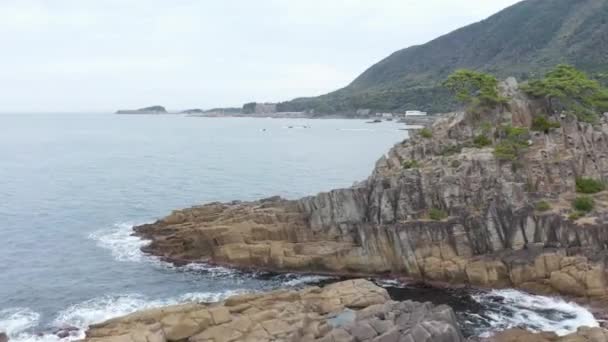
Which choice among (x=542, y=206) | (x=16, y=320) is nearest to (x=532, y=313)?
(x=542, y=206)

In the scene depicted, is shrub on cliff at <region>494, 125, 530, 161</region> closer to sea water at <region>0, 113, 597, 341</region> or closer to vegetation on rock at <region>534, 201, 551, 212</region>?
vegetation on rock at <region>534, 201, 551, 212</region>

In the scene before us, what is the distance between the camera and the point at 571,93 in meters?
64.4

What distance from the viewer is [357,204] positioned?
5634 centimetres

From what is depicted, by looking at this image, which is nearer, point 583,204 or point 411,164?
point 583,204

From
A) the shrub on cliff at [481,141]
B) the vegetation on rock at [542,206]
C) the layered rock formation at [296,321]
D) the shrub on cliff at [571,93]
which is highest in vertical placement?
the shrub on cliff at [571,93]

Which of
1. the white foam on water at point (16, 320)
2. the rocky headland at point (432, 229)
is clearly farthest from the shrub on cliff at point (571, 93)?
the white foam on water at point (16, 320)

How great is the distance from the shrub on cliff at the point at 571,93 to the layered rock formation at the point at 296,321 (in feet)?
123

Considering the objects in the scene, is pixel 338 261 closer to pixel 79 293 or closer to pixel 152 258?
pixel 152 258

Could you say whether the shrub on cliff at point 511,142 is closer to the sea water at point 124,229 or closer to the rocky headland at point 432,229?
the rocky headland at point 432,229

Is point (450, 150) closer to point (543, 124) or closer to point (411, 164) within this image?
point (411, 164)

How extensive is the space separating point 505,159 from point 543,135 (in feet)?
25.6

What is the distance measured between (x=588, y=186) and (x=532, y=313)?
18237 millimetres

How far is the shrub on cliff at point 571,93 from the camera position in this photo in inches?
2515

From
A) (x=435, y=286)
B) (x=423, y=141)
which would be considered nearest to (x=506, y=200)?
(x=435, y=286)
